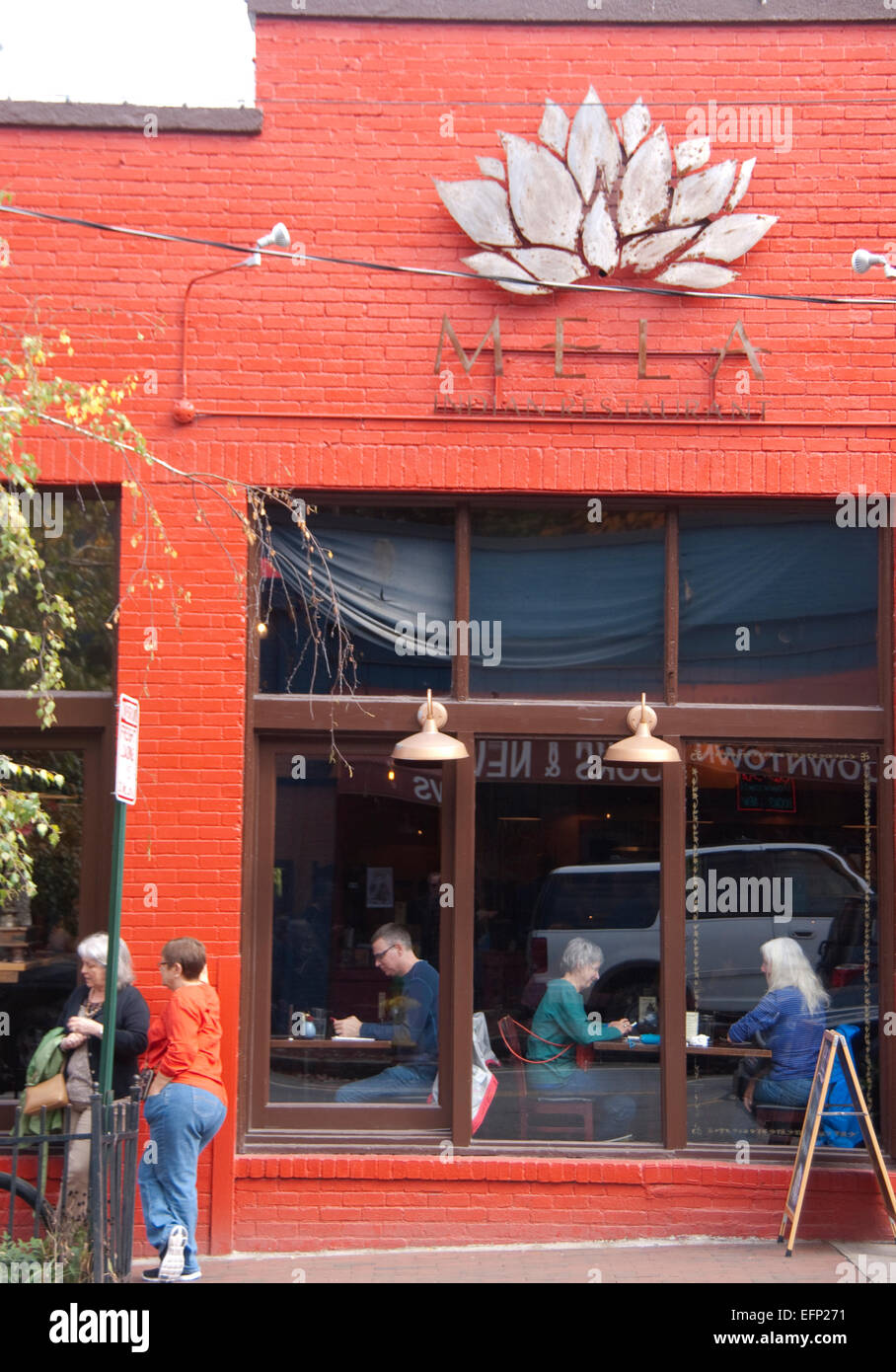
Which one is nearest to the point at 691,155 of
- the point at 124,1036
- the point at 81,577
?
the point at 81,577

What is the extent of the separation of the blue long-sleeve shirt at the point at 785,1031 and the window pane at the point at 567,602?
202 centimetres

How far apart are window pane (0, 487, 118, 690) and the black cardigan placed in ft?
6.28

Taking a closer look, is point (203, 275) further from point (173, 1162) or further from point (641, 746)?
point (173, 1162)

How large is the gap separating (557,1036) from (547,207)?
16.3 ft

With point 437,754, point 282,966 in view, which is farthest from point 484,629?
point 282,966

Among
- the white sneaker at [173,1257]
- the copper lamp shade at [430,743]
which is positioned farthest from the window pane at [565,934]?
the white sneaker at [173,1257]

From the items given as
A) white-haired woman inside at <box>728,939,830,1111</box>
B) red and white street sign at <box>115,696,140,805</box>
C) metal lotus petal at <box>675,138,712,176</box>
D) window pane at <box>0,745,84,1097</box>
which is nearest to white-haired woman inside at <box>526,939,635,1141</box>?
white-haired woman inside at <box>728,939,830,1111</box>

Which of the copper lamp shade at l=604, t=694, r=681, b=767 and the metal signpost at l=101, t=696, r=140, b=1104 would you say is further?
the copper lamp shade at l=604, t=694, r=681, b=767

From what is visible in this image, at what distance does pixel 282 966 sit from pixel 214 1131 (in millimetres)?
1246

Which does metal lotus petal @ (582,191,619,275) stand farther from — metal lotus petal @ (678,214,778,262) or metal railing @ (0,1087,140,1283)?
metal railing @ (0,1087,140,1283)

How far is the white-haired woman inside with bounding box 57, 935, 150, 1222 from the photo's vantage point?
288 inches

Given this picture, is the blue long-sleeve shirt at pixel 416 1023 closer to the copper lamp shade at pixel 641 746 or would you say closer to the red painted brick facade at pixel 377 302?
the red painted brick facade at pixel 377 302

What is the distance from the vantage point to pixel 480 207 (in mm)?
8398

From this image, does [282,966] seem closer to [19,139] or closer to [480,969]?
[480,969]
